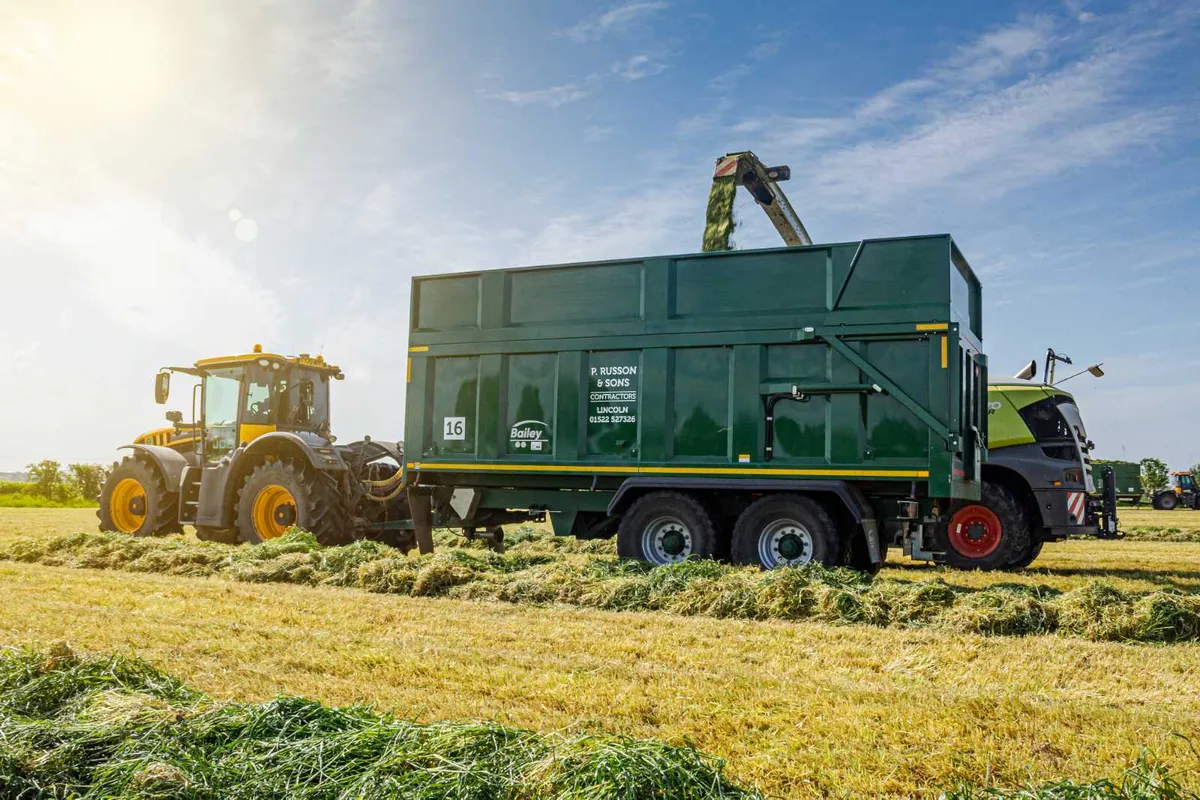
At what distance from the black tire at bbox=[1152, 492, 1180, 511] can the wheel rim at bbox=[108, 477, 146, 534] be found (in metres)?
34.9

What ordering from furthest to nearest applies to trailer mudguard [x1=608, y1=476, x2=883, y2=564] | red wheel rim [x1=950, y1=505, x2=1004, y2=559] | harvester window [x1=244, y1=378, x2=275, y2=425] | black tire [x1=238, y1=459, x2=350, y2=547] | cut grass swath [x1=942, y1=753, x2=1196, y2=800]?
harvester window [x1=244, y1=378, x2=275, y2=425], red wheel rim [x1=950, y1=505, x2=1004, y2=559], black tire [x1=238, y1=459, x2=350, y2=547], trailer mudguard [x1=608, y1=476, x2=883, y2=564], cut grass swath [x1=942, y1=753, x2=1196, y2=800]

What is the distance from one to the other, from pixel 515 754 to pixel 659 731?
1.00 m

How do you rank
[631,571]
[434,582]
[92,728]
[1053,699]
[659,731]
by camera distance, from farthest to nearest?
[631,571], [434,582], [1053,699], [659,731], [92,728]

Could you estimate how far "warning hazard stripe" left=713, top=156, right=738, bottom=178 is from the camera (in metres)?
12.4

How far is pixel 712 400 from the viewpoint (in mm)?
9805

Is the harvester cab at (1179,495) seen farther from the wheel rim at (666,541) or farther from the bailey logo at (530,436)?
the bailey logo at (530,436)

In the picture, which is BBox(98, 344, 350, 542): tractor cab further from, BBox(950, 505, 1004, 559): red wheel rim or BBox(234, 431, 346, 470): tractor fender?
BBox(950, 505, 1004, 559): red wheel rim

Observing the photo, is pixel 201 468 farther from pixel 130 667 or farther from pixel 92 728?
pixel 92 728

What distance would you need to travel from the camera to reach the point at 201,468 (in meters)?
13.3

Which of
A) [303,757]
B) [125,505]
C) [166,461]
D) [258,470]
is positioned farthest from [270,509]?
[303,757]

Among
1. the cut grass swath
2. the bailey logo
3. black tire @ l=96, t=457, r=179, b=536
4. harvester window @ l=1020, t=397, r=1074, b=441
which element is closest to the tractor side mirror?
black tire @ l=96, t=457, r=179, b=536

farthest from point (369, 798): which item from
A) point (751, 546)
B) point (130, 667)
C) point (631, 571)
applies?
point (751, 546)

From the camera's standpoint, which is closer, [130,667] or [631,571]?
[130,667]

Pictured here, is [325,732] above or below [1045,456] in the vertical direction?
below
